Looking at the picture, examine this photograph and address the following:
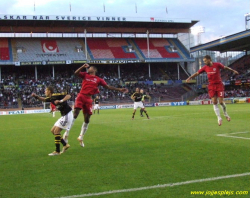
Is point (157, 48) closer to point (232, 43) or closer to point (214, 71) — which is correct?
point (232, 43)

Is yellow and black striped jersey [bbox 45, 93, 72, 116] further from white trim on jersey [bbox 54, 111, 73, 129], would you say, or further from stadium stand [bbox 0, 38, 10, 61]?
stadium stand [bbox 0, 38, 10, 61]

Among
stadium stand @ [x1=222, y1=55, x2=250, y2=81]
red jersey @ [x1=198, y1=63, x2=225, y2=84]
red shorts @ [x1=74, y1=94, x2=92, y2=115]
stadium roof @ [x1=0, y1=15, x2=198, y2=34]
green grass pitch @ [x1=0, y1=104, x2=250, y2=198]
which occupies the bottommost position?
green grass pitch @ [x1=0, y1=104, x2=250, y2=198]

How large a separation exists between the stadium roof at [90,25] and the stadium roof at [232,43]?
7.54m

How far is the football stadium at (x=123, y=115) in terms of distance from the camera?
5.28 meters

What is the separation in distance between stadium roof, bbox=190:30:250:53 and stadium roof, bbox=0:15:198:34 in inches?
297

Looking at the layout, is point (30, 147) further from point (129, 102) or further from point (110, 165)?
point (129, 102)

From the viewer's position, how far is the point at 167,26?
2611 inches

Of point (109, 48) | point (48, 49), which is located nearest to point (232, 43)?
point (109, 48)

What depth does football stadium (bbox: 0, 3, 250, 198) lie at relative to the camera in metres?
5.28

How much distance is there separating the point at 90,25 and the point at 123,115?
1512 inches

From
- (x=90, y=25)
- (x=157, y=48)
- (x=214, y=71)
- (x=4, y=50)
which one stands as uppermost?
(x=90, y=25)

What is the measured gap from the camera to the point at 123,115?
25.6 m

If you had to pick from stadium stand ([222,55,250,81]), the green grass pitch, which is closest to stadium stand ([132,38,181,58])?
stadium stand ([222,55,250,81])

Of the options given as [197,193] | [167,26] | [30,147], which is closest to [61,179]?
[197,193]
